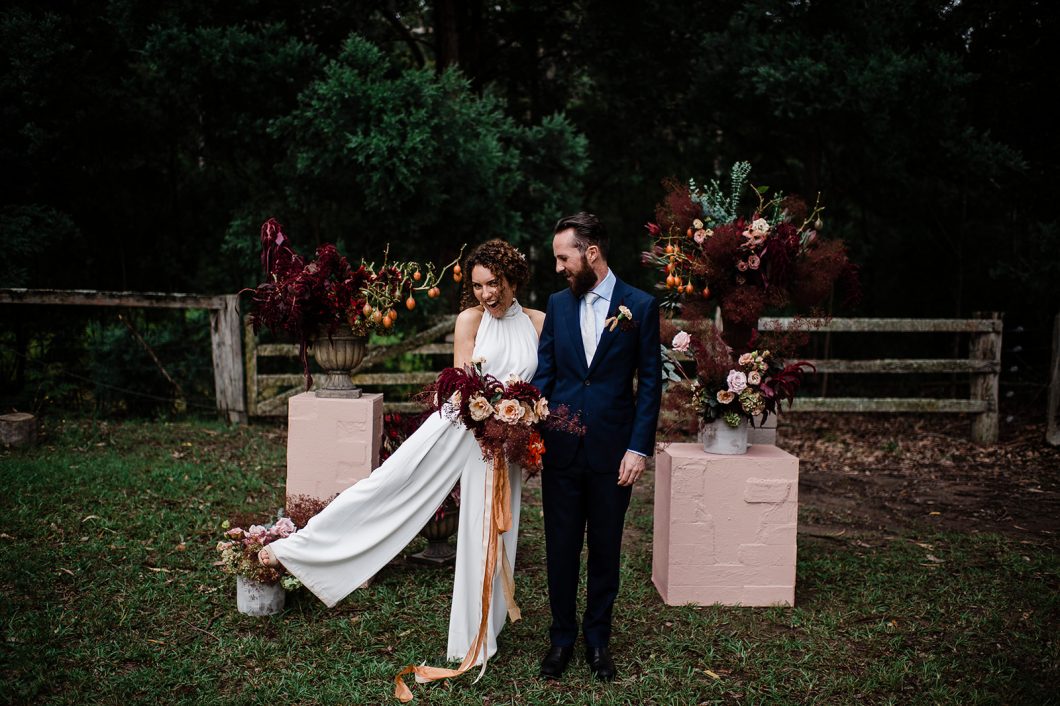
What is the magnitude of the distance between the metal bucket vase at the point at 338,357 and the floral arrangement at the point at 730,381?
2.02 m

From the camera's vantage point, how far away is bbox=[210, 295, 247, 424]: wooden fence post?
945 cm

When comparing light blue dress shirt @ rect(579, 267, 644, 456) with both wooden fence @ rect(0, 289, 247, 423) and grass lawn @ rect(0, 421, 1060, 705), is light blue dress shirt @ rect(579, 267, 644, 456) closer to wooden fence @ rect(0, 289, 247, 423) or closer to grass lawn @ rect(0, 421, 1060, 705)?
grass lawn @ rect(0, 421, 1060, 705)

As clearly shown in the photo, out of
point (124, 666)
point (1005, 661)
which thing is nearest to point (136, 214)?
point (124, 666)

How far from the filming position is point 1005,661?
4082 millimetres

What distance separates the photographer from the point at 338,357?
5148mm

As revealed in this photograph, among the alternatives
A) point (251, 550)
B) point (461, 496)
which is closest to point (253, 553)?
point (251, 550)

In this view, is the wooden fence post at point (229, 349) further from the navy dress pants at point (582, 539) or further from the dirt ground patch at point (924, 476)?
the navy dress pants at point (582, 539)

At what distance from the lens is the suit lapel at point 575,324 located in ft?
12.5

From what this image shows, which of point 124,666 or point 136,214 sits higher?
point 136,214

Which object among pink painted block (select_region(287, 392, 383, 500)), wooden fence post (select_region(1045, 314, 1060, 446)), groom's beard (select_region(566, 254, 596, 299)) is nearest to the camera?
groom's beard (select_region(566, 254, 596, 299))

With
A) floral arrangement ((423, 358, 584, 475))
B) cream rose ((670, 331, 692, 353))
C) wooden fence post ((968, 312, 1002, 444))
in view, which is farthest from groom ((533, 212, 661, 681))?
wooden fence post ((968, 312, 1002, 444))

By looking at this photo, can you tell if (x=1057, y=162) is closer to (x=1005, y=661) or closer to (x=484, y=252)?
(x=1005, y=661)

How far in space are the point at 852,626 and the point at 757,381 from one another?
147 centimetres

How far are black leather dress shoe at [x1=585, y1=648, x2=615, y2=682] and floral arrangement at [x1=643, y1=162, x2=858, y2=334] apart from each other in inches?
81.6
